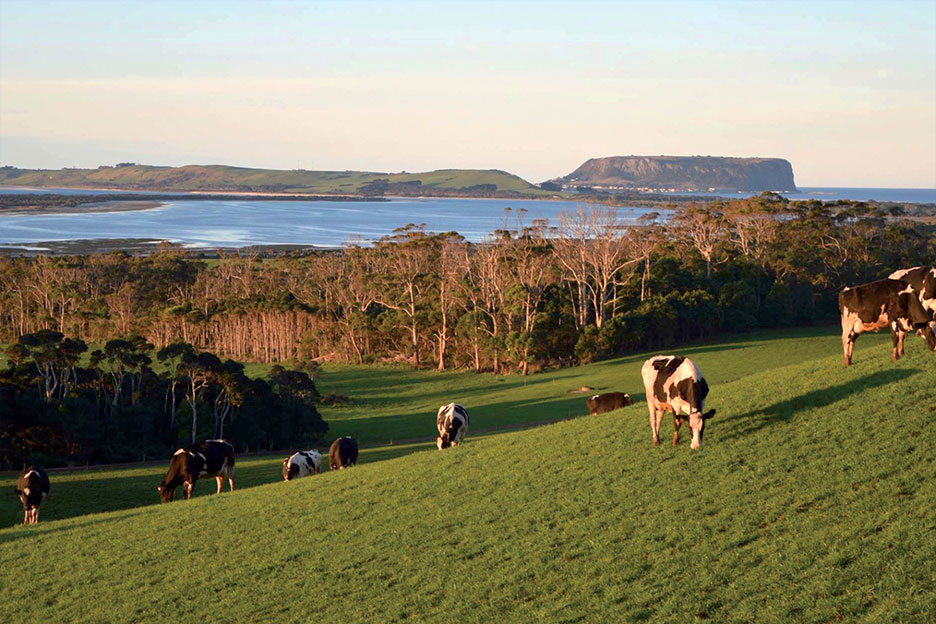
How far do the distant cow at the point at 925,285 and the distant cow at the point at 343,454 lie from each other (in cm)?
1686

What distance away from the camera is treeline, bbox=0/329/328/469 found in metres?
36.7

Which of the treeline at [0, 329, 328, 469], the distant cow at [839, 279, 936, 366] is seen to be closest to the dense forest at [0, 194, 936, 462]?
the treeline at [0, 329, 328, 469]

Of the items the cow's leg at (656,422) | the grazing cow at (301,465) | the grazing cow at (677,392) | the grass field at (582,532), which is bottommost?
the grazing cow at (301,465)

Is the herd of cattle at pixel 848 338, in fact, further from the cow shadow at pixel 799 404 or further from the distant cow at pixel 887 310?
the cow shadow at pixel 799 404

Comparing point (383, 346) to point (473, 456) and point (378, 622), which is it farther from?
point (378, 622)

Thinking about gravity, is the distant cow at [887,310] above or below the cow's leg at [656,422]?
above

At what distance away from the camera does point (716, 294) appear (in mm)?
73875

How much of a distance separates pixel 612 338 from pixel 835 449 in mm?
51262

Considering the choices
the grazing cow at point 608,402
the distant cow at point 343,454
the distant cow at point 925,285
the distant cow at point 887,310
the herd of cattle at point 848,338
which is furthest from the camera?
the grazing cow at point 608,402

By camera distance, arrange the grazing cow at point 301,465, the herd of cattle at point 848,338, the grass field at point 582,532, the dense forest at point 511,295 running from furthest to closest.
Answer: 1. the dense forest at point 511,295
2. the grazing cow at point 301,465
3. the herd of cattle at point 848,338
4. the grass field at point 582,532

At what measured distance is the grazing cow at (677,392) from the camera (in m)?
17.5

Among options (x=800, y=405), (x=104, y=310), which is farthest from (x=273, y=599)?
(x=104, y=310)

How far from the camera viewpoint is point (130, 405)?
40719 millimetres

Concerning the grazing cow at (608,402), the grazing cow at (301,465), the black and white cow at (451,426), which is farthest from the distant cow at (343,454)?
the grazing cow at (608,402)
